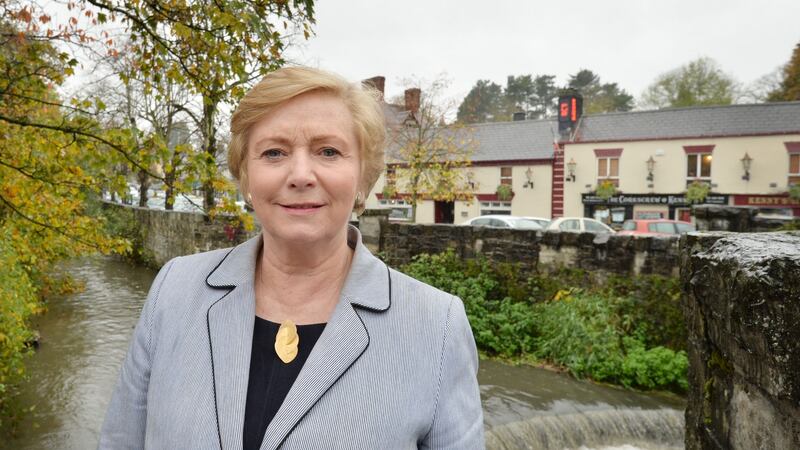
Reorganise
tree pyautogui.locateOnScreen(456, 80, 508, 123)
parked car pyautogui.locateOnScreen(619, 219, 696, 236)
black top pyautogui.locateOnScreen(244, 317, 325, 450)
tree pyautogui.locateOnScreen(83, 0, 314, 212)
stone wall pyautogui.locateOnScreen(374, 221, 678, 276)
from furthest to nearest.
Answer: tree pyautogui.locateOnScreen(456, 80, 508, 123) < parked car pyautogui.locateOnScreen(619, 219, 696, 236) < stone wall pyautogui.locateOnScreen(374, 221, 678, 276) < tree pyautogui.locateOnScreen(83, 0, 314, 212) < black top pyautogui.locateOnScreen(244, 317, 325, 450)

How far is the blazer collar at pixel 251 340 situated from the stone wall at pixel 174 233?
1007 centimetres

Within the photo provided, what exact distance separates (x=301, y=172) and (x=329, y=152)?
0.39 feet

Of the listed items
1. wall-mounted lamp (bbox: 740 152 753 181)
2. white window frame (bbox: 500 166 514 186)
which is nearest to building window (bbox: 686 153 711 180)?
wall-mounted lamp (bbox: 740 152 753 181)

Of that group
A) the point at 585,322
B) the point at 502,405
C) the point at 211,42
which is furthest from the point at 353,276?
the point at 585,322

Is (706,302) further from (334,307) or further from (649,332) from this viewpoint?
(649,332)

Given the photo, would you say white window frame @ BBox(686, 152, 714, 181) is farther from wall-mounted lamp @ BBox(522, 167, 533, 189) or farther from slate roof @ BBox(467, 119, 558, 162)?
wall-mounted lamp @ BBox(522, 167, 533, 189)

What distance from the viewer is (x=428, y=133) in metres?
28.8

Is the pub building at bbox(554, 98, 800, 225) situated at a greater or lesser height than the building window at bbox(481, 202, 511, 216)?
greater

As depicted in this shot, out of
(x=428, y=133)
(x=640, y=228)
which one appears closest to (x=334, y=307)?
(x=640, y=228)

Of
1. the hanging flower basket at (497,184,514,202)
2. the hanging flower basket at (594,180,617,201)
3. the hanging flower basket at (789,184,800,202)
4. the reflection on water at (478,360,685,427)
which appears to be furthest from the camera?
the hanging flower basket at (497,184,514,202)

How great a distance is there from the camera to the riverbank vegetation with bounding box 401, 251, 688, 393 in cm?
802

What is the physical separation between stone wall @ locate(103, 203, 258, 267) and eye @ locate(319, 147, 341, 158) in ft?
33.5

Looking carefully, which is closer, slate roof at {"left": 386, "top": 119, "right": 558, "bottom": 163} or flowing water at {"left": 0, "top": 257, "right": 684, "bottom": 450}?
flowing water at {"left": 0, "top": 257, "right": 684, "bottom": 450}

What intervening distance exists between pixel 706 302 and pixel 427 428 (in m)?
1.10
